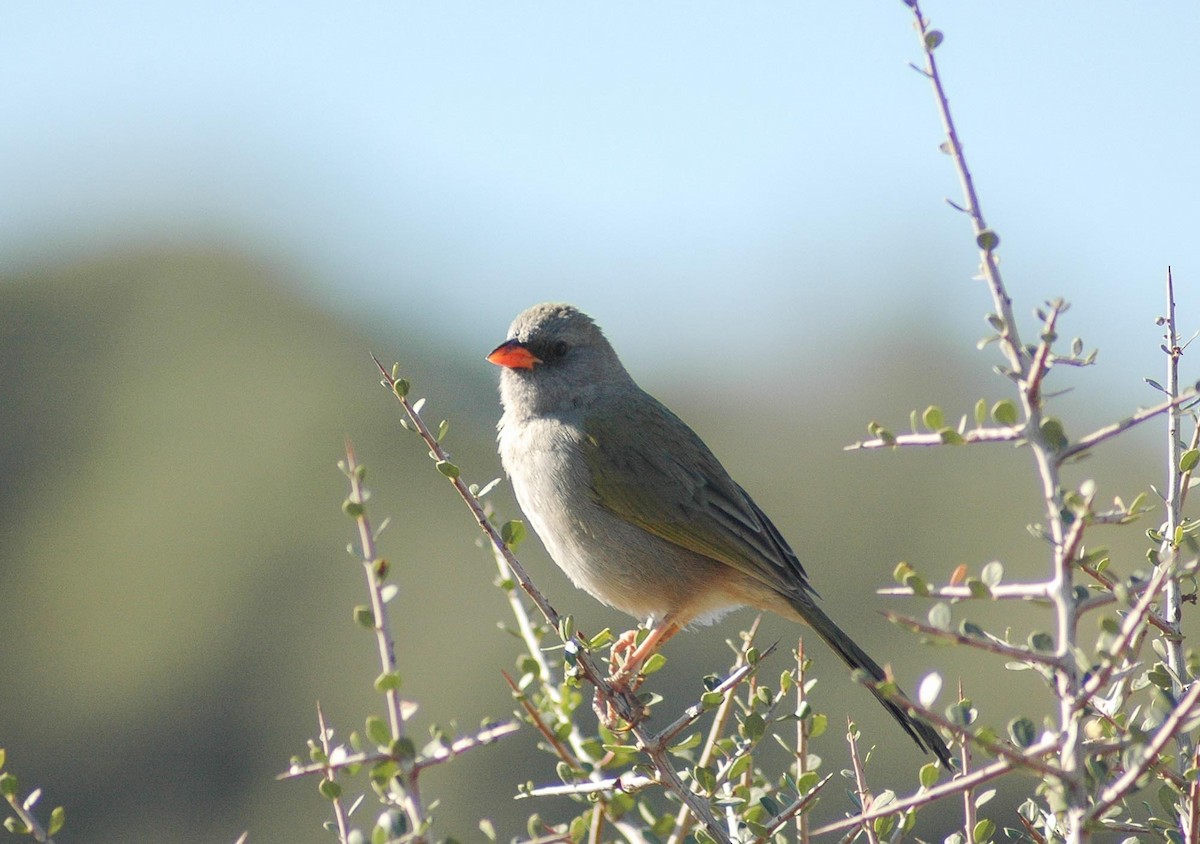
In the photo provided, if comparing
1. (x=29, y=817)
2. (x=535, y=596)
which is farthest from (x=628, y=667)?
(x=29, y=817)

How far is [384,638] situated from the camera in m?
2.33

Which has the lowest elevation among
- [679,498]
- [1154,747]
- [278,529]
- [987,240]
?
[278,529]

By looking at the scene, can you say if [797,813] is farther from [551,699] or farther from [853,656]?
[853,656]

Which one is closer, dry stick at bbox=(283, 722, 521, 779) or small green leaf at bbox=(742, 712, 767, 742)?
dry stick at bbox=(283, 722, 521, 779)

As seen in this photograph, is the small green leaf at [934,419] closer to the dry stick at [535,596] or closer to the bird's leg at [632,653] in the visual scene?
the dry stick at [535,596]

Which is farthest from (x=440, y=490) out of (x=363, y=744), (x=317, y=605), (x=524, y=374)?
(x=363, y=744)

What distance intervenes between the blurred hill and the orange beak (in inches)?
1131

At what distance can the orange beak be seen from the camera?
6.30 m

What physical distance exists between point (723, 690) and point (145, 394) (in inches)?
2802

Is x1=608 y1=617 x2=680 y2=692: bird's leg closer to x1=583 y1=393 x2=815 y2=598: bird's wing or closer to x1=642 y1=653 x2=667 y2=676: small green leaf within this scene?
x1=583 y1=393 x2=815 y2=598: bird's wing

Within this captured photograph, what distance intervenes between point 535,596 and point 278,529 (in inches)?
2420

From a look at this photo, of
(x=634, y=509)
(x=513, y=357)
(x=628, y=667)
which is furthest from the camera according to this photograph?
(x=513, y=357)

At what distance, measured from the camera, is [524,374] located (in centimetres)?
640

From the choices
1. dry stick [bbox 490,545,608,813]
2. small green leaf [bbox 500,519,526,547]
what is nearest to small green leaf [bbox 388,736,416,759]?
dry stick [bbox 490,545,608,813]
